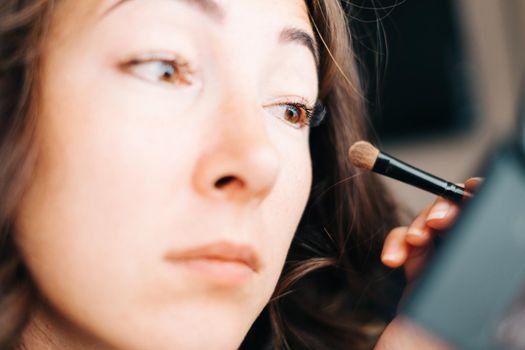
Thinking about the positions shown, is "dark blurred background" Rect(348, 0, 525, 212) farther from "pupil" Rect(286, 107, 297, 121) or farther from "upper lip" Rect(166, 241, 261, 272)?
"upper lip" Rect(166, 241, 261, 272)

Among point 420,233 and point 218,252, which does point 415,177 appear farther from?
point 218,252

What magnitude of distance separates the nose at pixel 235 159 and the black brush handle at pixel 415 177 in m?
0.14

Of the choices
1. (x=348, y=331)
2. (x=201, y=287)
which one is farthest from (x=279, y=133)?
(x=348, y=331)

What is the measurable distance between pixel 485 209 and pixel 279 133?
0.90ft

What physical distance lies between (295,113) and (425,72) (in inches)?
40.5

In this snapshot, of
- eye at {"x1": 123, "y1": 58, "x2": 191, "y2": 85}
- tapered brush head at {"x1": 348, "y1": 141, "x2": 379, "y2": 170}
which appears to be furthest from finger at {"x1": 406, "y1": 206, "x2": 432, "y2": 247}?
eye at {"x1": 123, "y1": 58, "x2": 191, "y2": 85}

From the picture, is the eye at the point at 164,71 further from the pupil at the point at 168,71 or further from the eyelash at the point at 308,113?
the eyelash at the point at 308,113

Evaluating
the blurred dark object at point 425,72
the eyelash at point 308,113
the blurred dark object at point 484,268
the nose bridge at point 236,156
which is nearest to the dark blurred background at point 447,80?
the blurred dark object at point 425,72

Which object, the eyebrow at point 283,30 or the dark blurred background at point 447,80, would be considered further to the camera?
the dark blurred background at point 447,80

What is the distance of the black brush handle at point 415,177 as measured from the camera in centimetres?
65

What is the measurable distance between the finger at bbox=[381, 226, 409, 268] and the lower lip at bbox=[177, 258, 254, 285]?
9.3 inches

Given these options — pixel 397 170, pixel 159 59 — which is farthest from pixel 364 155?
pixel 159 59

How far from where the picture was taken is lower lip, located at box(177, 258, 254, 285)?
520 mm

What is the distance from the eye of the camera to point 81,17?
55cm
